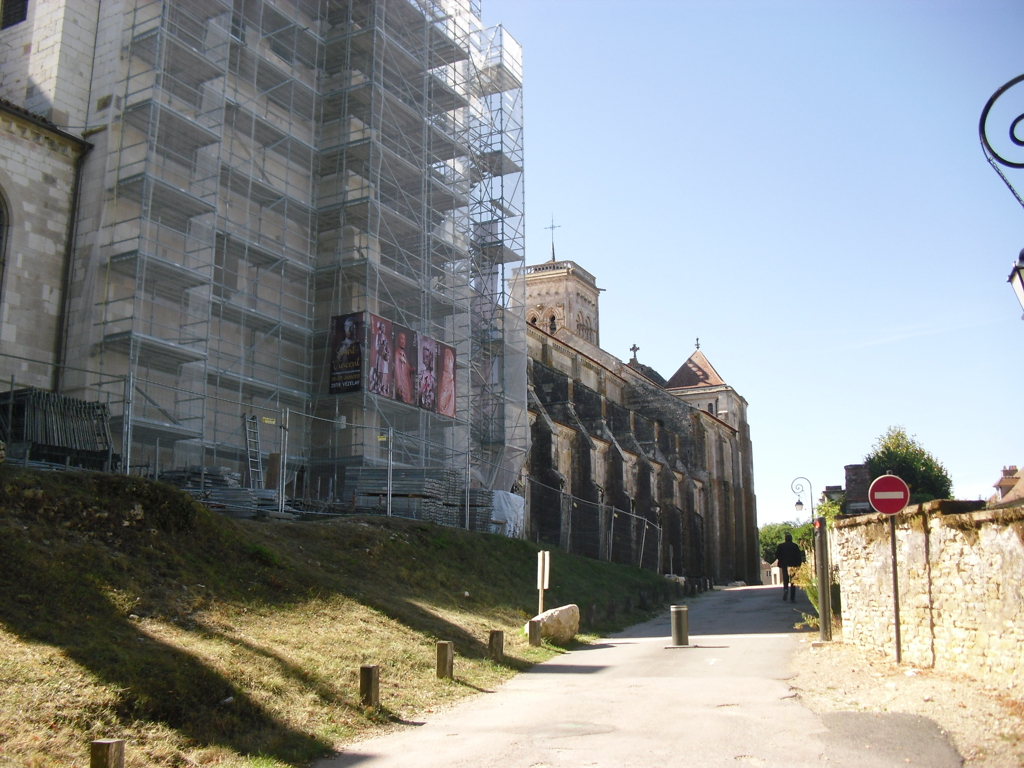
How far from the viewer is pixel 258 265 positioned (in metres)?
23.6

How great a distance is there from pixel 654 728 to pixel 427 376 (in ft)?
58.2

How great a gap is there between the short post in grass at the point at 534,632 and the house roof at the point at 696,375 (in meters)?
50.6

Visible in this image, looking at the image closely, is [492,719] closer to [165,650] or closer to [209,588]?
[165,650]

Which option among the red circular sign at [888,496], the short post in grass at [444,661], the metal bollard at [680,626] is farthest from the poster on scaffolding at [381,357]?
the red circular sign at [888,496]

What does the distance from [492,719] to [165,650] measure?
3.16m

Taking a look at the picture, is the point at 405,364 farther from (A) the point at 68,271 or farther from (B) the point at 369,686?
(B) the point at 369,686

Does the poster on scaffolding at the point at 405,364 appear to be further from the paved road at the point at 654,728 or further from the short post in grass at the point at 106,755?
the short post in grass at the point at 106,755

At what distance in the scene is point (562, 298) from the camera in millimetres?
67688

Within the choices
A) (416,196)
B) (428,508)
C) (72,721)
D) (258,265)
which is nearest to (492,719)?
(72,721)

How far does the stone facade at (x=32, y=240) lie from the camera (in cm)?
1886

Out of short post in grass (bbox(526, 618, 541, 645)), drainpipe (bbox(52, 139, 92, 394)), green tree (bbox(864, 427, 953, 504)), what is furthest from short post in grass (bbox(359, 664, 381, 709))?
green tree (bbox(864, 427, 953, 504))

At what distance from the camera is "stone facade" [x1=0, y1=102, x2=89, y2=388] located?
1886 centimetres

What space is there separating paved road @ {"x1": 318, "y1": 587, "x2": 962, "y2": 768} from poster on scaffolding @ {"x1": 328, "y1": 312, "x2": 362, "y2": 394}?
39.3 ft

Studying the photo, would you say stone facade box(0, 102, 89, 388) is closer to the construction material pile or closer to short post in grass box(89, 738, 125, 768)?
the construction material pile
